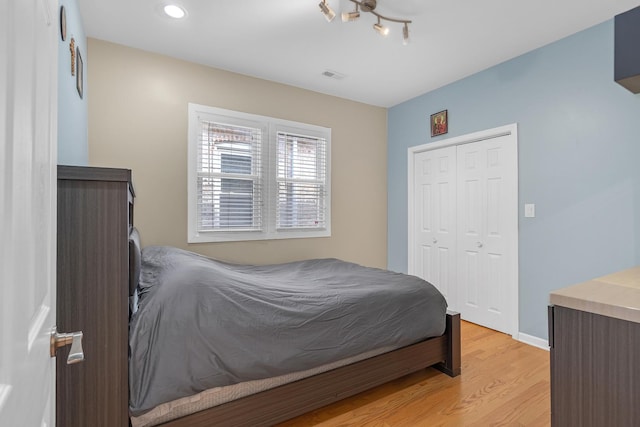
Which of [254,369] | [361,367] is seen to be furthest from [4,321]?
[361,367]

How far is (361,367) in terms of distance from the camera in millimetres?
1981

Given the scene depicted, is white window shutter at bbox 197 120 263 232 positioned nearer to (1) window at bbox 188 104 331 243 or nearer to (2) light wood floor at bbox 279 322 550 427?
(1) window at bbox 188 104 331 243

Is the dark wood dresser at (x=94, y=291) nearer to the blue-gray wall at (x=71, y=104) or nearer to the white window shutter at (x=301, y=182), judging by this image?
the blue-gray wall at (x=71, y=104)

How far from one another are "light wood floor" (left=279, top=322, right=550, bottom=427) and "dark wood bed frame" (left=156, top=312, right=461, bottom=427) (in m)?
0.12

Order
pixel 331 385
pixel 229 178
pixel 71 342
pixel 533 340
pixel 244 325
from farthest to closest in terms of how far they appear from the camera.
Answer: pixel 229 178, pixel 533 340, pixel 331 385, pixel 244 325, pixel 71 342

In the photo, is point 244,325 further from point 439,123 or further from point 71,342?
point 439,123

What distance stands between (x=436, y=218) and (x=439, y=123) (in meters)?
1.11

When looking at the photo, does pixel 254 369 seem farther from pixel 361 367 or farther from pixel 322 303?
pixel 361 367

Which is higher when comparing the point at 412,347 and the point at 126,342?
the point at 126,342

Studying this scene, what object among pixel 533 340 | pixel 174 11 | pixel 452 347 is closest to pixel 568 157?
pixel 533 340

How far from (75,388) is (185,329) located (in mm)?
433

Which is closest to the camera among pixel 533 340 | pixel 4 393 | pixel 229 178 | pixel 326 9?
pixel 4 393

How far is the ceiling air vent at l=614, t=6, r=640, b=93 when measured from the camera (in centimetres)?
127

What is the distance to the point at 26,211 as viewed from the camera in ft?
1.62
